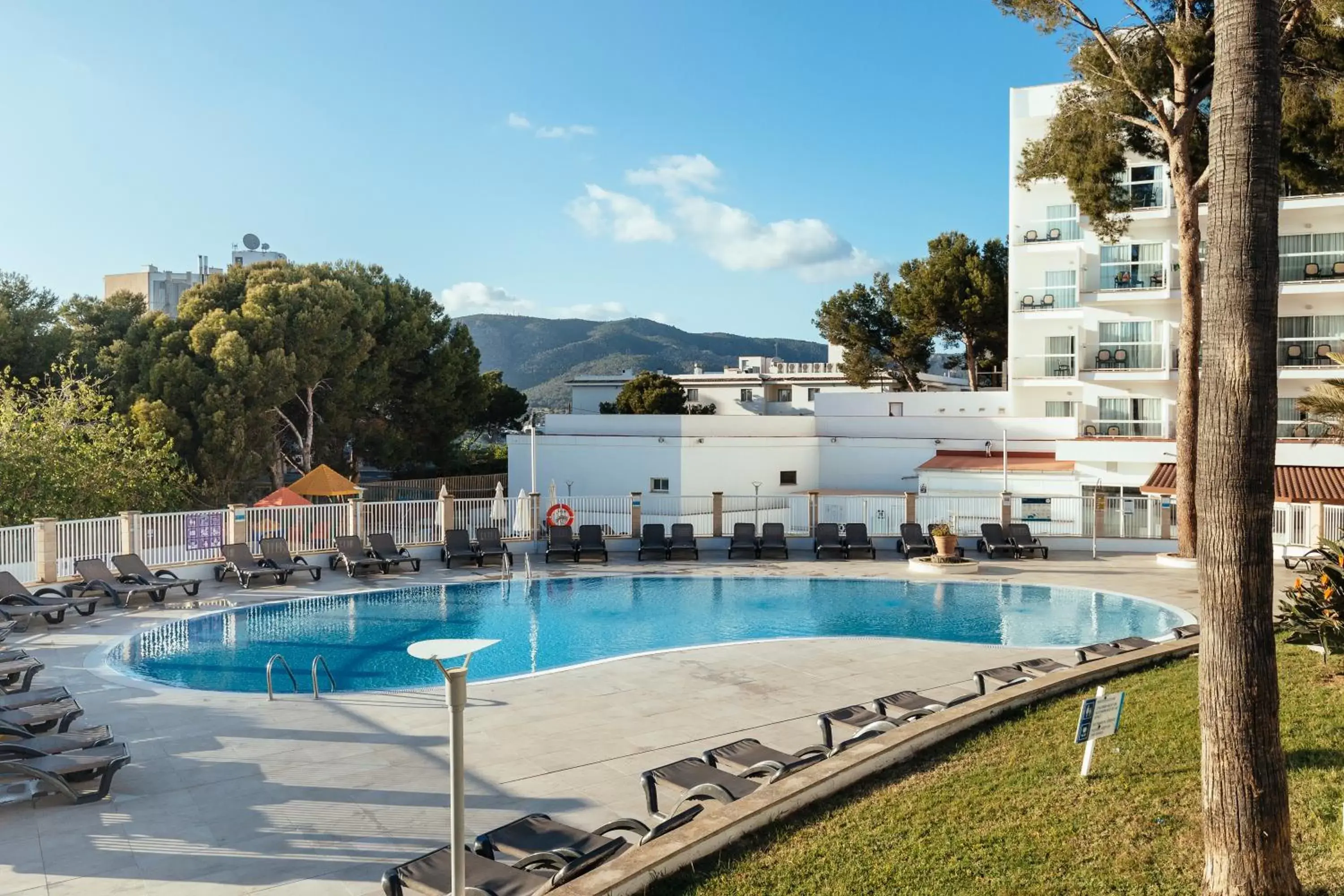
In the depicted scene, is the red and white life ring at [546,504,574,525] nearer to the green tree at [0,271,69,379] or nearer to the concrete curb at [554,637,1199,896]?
the concrete curb at [554,637,1199,896]

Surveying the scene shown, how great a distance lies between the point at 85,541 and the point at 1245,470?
63.1ft

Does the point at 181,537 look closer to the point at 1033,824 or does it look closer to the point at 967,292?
the point at 1033,824

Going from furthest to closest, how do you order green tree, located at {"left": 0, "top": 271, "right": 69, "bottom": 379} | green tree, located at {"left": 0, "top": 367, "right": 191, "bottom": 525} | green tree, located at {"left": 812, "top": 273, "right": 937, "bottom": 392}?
green tree, located at {"left": 812, "top": 273, "right": 937, "bottom": 392}
green tree, located at {"left": 0, "top": 271, "right": 69, "bottom": 379}
green tree, located at {"left": 0, "top": 367, "right": 191, "bottom": 525}

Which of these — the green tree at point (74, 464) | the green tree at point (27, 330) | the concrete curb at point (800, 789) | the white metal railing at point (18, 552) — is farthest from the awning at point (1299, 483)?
the green tree at point (27, 330)

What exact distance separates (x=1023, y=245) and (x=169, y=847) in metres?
33.8

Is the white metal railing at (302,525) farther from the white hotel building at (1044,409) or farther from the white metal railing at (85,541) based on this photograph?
the white hotel building at (1044,409)

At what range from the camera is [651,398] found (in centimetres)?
5594

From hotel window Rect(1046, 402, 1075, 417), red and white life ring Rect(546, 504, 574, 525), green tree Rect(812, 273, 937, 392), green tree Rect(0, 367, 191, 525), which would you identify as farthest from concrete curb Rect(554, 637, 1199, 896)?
green tree Rect(812, 273, 937, 392)

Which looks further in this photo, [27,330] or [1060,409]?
[27,330]

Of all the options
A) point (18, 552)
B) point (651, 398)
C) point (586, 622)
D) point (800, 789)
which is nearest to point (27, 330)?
point (18, 552)

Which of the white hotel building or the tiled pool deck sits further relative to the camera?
the white hotel building

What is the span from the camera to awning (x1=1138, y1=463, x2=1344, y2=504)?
22984mm

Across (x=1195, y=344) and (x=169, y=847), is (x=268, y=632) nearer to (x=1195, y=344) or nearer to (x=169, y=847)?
(x=169, y=847)

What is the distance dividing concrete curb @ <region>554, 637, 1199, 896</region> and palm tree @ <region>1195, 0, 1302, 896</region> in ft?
8.52
